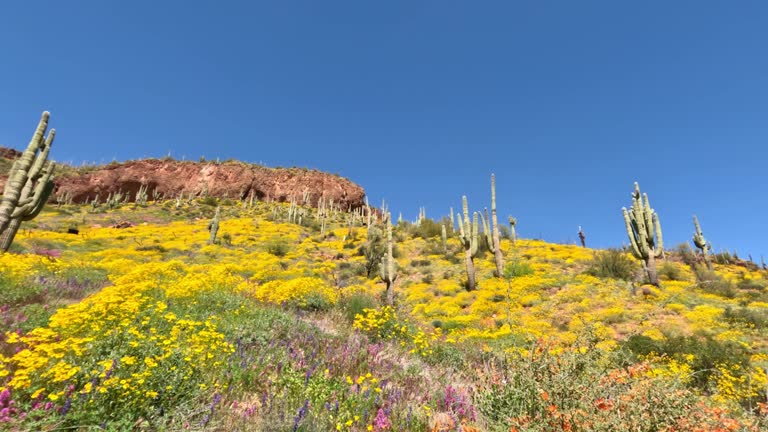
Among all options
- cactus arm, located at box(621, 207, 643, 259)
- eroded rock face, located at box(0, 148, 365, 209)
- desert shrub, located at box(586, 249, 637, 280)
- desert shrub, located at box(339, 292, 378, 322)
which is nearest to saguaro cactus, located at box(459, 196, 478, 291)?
desert shrub, located at box(586, 249, 637, 280)

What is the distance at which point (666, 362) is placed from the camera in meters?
9.42

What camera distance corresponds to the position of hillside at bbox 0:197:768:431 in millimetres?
2852

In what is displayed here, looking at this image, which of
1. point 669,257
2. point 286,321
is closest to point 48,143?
point 286,321

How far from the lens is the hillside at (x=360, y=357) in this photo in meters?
2.85

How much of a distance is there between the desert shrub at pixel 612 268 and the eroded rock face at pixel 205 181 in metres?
58.8

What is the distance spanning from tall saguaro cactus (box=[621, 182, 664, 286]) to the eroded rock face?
60.0m

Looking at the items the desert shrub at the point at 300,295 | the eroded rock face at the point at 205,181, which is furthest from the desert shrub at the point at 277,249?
the eroded rock face at the point at 205,181

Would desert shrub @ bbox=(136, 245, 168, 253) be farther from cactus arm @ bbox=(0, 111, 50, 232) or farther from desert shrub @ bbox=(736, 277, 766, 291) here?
desert shrub @ bbox=(736, 277, 766, 291)

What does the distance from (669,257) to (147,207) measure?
205 ft

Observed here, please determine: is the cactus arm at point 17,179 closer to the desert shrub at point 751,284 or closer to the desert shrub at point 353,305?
the desert shrub at point 353,305

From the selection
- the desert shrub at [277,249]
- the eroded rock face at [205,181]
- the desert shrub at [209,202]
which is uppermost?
the eroded rock face at [205,181]

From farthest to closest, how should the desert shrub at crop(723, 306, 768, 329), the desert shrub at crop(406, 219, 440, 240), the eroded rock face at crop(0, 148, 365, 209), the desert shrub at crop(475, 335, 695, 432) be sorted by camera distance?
the eroded rock face at crop(0, 148, 365, 209)
the desert shrub at crop(406, 219, 440, 240)
the desert shrub at crop(723, 306, 768, 329)
the desert shrub at crop(475, 335, 695, 432)

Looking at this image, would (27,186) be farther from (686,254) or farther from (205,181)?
(205,181)

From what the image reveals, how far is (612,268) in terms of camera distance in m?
20.4
